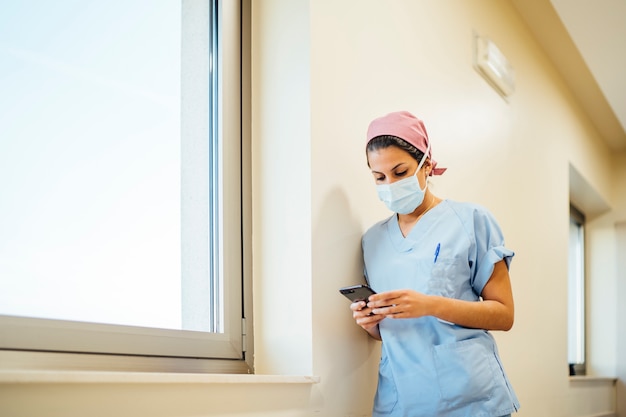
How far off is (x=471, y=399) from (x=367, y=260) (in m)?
0.49

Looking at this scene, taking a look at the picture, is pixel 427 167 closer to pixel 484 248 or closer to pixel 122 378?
pixel 484 248

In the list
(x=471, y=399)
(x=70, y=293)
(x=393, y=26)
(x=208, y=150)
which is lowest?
(x=471, y=399)

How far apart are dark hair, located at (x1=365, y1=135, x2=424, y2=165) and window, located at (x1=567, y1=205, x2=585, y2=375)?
4.66 m

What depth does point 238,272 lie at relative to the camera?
1.96 m

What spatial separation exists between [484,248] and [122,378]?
3.52ft

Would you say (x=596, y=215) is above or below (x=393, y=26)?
below

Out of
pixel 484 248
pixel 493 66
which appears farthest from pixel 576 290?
pixel 484 248

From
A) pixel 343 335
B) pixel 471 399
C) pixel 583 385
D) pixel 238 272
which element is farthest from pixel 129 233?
pixel 583 385

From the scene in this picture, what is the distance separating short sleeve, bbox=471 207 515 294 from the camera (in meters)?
1.87

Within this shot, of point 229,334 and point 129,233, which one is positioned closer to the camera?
point 129,233

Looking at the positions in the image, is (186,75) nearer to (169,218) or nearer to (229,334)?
(169,218)

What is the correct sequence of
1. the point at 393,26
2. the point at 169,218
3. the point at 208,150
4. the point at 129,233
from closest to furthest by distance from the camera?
the point at 129,233
the point at 169,218
the point at 208,150
the point at 393,26

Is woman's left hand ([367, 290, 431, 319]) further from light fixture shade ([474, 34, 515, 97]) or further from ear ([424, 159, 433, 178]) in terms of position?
light fixture shade ([474, 34, 515, 97])

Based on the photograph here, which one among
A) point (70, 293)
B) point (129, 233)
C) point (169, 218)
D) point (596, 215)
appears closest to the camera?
→ point (70, 293)
